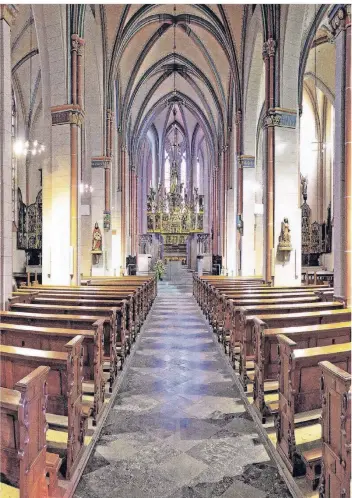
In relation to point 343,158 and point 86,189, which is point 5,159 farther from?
point 86,189

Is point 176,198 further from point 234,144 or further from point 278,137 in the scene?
point 278,137

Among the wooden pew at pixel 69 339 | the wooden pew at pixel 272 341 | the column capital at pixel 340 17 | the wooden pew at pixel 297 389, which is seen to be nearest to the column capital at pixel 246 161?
the column capital at pixel 340 17

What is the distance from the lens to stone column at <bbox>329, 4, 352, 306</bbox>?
7352mm

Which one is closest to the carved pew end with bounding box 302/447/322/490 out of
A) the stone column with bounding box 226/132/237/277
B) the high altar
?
the stone column with bounding box 226/132/237/277

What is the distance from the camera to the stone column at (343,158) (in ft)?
24.1

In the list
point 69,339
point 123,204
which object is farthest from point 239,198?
point 69,339

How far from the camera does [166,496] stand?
3.15 metres

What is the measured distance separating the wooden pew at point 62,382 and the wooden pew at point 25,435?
26.9 inches

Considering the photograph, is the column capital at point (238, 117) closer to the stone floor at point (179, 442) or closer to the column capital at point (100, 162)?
the column capital at point (100, 162)

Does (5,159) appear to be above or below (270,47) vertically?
below

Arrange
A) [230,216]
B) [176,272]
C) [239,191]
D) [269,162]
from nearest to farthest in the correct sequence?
[269,162] < [239,191] < [230,216] < [176,272]

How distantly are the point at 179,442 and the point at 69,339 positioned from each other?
1.74 meters

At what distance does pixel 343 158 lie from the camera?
7.59 meters

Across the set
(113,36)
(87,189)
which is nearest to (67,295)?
(87,189)
